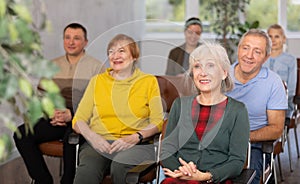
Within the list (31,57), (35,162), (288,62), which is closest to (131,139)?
(35,162)

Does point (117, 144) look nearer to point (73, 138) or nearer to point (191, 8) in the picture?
point (73, 138)

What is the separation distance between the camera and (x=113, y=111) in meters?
3.51

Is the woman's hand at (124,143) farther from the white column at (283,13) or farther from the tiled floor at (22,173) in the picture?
the white column at (283,13)

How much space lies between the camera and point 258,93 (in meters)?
3.46

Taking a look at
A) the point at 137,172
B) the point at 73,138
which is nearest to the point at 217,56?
the point at 137,172

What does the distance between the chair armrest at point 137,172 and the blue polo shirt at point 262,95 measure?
0.70 meters

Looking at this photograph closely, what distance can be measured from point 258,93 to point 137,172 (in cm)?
97

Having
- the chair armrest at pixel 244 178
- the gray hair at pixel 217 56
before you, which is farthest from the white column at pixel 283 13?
the chair armrest at pixel 244 178

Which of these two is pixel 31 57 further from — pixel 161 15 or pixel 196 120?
pixel 161 15

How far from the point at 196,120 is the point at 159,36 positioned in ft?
20.1

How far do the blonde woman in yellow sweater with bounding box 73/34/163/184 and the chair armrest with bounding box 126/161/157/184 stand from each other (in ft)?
0.69

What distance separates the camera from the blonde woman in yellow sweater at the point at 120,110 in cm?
344

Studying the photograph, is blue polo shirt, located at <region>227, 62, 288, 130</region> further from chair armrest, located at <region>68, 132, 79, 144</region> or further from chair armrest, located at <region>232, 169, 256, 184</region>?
chair armrest, located at <region>68, 132, 79, 144</region>

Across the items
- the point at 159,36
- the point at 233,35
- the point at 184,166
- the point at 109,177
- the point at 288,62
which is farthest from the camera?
the point at 159,36
